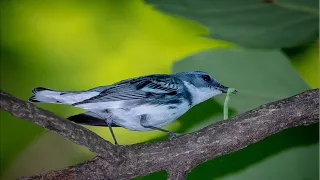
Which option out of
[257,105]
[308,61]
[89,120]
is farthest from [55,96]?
[308,61]

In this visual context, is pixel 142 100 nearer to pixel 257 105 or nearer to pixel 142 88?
pixel 142 88

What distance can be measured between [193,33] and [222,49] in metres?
0.18

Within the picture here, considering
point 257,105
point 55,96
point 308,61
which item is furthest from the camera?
point 308,61

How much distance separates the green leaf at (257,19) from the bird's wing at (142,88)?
5.0 inches

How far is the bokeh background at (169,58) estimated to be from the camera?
679 millimetres

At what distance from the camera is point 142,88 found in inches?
22.5

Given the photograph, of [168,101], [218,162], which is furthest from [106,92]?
[218,162]

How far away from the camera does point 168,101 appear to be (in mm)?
573

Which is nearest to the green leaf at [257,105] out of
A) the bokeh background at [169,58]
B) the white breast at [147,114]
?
the bokeh background at [169,58]

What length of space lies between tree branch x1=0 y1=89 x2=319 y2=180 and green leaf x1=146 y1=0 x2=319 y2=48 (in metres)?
0.16

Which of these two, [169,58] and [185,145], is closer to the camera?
[185,145]

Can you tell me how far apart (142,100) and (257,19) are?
25 cm

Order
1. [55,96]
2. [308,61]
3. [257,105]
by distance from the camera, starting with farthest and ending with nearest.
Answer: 1. [308,61]
2. [257,105]
3. [55,96]

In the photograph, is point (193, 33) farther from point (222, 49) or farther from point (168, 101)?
point (168, 101)
